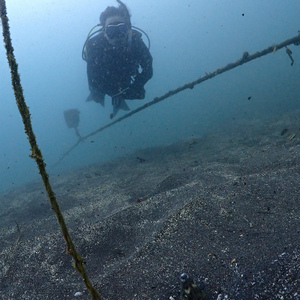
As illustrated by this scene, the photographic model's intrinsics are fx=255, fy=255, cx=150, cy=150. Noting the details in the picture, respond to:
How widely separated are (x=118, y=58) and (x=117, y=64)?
0.20m

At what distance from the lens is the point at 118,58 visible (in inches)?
341

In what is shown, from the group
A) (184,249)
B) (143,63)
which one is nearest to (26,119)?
(184,249)

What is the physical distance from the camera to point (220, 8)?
5217 inches

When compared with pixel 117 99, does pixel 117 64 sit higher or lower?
higher

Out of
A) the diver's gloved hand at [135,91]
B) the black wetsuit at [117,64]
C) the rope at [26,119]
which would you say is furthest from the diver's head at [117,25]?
the rope at [26,119]

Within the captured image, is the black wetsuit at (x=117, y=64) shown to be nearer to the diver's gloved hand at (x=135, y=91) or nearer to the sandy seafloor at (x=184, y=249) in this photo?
the diver's gloved hand at (x=135, y=91)

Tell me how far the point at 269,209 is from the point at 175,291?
1.53 metres

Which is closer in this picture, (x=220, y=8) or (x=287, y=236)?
(x=287, y=236)

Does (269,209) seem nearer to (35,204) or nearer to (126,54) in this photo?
(35,204)

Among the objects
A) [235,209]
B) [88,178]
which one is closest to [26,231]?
[235,209]

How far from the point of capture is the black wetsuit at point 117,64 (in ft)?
28.4

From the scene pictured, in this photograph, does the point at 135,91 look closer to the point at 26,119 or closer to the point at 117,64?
the point at 117,64

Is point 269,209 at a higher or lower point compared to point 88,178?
lower

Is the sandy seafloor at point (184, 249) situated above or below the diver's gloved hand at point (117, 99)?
below
